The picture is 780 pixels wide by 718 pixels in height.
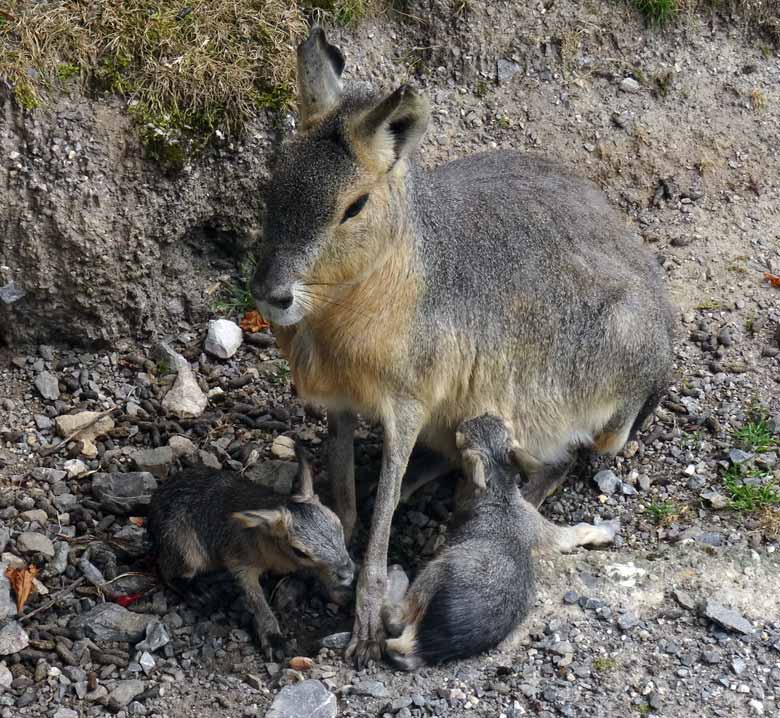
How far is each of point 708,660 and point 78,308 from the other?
12.4ft

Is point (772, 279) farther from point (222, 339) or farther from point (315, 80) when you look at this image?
point (315, 80)

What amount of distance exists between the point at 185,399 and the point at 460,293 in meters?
1.86

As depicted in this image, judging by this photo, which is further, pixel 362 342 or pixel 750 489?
pixel 750 489

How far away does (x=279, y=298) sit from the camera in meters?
4.50

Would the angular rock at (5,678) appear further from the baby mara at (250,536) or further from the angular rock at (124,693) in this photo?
the baby mara at (250,536)

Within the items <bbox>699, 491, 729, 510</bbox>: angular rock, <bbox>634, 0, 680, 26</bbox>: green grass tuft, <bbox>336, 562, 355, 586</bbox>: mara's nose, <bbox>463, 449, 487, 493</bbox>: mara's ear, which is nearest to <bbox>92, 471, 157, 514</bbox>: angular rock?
<bbox>336, 562, 355, 586</bbox>: mara's nose

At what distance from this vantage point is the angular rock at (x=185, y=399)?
6.35m

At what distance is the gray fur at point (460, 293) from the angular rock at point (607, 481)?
14cm

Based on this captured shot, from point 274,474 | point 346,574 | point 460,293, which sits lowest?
point 274,474

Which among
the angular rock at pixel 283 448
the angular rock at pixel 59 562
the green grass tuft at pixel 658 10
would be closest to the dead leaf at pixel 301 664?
the angular rock at pixel 59 562

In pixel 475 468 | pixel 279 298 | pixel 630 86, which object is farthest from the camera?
pixel 630 86

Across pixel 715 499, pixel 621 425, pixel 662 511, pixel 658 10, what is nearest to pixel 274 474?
pixel 621 425

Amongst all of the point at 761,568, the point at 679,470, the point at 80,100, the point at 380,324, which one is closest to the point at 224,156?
the point at 80,100

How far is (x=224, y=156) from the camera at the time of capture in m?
6.47
